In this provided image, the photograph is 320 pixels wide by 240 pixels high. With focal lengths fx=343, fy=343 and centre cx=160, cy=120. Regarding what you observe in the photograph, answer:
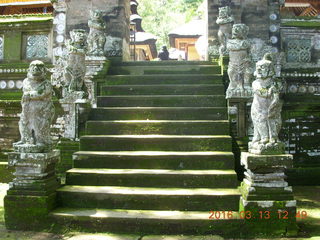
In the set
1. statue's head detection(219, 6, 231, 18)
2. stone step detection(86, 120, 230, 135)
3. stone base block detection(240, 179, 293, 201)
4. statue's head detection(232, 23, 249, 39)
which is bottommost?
stone base block detection(240, 179, 293, 201)

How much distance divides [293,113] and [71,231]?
5033 mm

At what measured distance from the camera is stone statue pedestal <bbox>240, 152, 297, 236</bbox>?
13.8 feet

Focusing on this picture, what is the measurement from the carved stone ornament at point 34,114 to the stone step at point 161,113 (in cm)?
181

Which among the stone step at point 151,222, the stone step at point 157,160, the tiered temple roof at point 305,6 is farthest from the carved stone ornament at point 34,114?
the tiered temple roof at point 305,6

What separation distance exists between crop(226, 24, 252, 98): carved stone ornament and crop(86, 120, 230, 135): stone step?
1.93 feet

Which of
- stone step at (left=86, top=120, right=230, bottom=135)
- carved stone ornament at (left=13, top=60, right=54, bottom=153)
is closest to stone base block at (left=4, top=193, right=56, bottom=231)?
carved stone ornament at (left=13, top=60, right=54, bottom=153)

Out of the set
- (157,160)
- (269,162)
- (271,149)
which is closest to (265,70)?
(271,149)

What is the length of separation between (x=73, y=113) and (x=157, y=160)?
1.92 metres

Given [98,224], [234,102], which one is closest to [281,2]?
[234,102]

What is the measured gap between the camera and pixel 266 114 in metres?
4.33

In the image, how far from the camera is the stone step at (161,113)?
6277mm

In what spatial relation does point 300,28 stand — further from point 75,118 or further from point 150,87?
point 75,118

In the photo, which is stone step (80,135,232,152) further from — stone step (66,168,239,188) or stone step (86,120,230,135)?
stone step (66,168,239,188)

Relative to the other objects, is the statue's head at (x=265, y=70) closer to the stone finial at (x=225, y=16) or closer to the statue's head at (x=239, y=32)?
the statue's head at (x=239, y=32)
